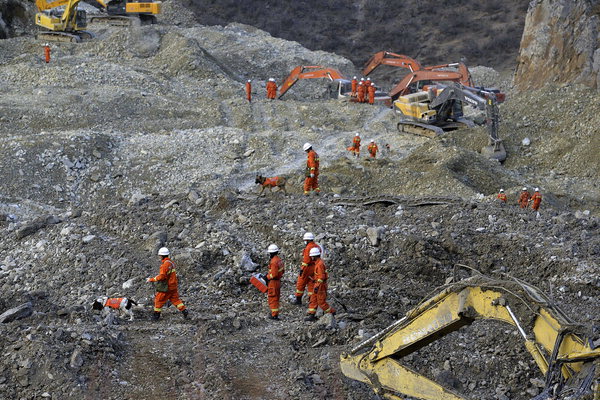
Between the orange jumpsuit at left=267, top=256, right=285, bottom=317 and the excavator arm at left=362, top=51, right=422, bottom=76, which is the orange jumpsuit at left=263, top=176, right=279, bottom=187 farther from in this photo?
the excavator arm at left=362, top=51, right=422, bottom=76

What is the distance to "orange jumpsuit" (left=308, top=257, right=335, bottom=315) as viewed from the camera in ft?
32.8

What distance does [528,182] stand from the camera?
20.1 metres

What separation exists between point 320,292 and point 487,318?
3.63 meters

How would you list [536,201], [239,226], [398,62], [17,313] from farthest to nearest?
[398,62], [536,201], [239,226], [17,313]

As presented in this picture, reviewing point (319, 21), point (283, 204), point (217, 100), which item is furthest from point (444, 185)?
point (319, 21)

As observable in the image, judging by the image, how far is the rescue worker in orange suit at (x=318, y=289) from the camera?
10.0 m

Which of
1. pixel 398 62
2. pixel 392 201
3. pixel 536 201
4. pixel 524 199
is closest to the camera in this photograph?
pixel 392 201

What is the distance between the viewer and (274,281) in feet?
33.4

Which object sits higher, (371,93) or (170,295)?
(170,295)

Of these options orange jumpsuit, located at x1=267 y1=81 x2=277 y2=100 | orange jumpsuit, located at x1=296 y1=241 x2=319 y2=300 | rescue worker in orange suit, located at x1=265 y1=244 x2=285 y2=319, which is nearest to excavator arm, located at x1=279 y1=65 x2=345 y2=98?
orange jumpsuit, located at x1=267 y1=81 x2=277 y2=100

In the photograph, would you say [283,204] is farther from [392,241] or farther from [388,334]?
[388,334]

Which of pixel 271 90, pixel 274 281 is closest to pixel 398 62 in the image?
pixel 271 90

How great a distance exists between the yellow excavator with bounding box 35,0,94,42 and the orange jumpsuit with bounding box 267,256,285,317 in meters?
21.9

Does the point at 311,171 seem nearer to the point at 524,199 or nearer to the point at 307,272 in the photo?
the point at 524,199
